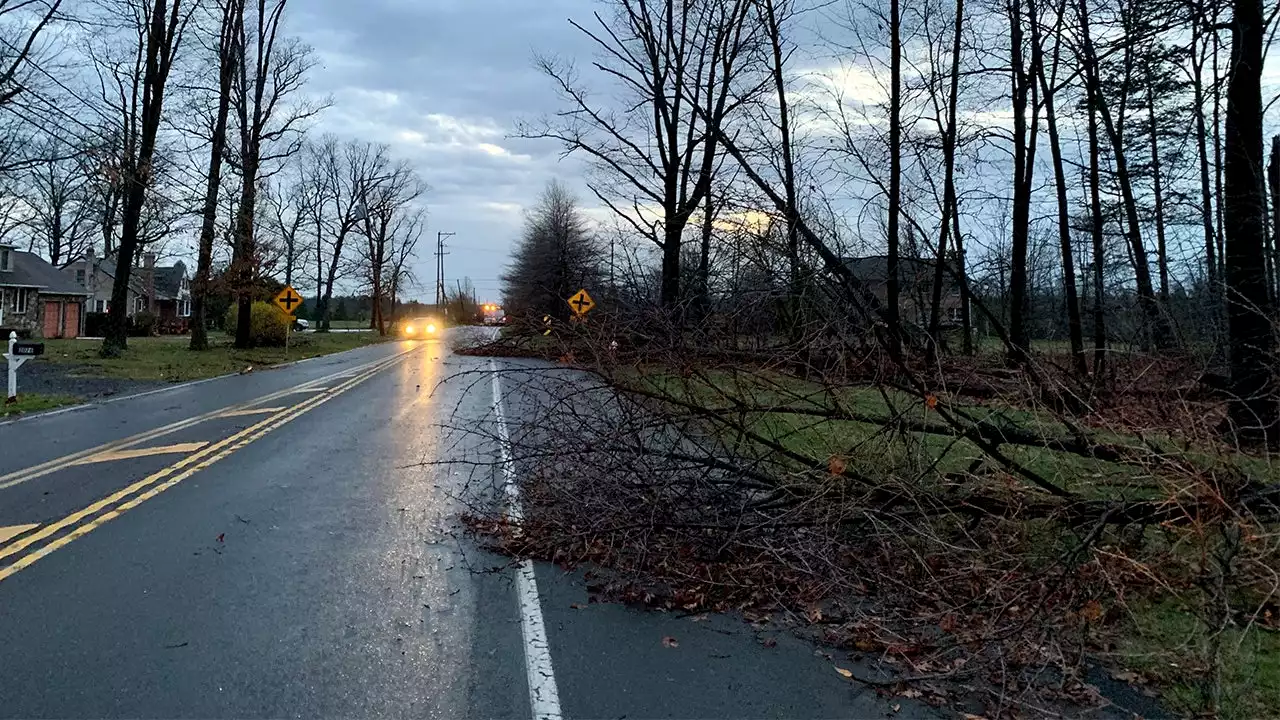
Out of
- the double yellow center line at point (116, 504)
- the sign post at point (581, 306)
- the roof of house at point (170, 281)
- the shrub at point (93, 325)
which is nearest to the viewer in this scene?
the double yellow center line at point (116, 504)

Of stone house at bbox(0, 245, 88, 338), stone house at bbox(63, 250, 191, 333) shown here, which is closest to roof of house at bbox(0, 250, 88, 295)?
stone house at bbox(0, 245, 88, 338)

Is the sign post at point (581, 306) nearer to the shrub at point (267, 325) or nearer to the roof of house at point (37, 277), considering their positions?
the shrub at point (267, 325)

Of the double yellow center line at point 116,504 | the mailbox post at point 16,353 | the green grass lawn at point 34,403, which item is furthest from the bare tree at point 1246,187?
the mailbox post at point 16,353

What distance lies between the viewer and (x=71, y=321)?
4997cm

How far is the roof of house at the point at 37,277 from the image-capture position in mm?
43750

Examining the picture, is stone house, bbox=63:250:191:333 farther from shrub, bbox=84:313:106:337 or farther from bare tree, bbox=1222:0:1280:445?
bare tree, bbox=1222:0:1280:445

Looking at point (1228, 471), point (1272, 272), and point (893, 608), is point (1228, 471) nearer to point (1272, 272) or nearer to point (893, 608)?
point (893, 608)

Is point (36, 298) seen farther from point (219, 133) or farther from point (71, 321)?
point (219, 133)

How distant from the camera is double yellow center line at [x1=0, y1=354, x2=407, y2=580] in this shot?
19.6 feet

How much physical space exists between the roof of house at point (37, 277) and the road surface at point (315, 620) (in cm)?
4317

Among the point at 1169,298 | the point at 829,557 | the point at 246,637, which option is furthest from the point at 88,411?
the point at 1169,298

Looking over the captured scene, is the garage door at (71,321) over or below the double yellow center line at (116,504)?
over

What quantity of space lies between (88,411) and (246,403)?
2.50 m

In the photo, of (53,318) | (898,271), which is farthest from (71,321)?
(898,271)
